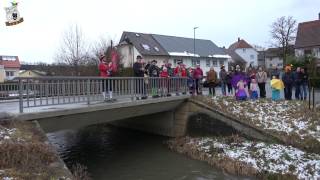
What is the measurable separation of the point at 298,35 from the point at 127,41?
2821 cm

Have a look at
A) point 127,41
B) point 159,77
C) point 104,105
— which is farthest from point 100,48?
point 104,105

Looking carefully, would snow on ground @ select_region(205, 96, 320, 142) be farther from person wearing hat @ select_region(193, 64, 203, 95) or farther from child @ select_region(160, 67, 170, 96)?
child @ select_region(160, 67, 170, 96)

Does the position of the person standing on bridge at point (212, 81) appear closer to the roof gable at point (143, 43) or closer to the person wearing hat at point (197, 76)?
the person wearing hat at point (197, 76)

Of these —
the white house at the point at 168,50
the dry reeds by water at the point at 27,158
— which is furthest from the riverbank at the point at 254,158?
the white house at the point at 168,50

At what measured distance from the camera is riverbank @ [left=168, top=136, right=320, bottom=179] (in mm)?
12266

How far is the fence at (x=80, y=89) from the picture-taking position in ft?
37.4

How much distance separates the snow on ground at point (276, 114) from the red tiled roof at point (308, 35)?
50.8 metres

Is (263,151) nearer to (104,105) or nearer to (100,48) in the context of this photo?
(104,105)

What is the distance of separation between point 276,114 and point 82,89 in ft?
28.2

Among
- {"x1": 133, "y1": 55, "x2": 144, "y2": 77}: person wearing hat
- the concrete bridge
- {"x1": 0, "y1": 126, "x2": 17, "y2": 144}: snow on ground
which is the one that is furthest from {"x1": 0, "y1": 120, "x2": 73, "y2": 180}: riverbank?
{"x1": 133, "y1": 55, "x2": 144, "y2": 77}: person wearing hat

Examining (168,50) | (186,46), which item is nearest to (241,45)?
(186,46)

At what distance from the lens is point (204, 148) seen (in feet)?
50.6

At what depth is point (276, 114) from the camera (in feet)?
57.3

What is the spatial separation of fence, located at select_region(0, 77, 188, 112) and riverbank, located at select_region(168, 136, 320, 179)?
2.80 m
